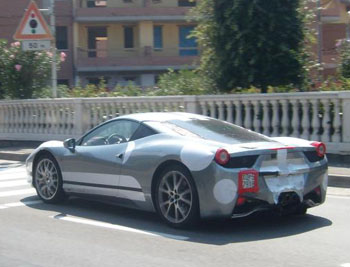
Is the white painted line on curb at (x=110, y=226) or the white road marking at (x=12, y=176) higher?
the white painted line on curb at (x=110, y=226)

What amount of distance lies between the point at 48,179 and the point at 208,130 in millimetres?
2802

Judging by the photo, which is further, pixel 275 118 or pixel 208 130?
pixel 275 118

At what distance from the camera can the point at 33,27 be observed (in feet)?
54.4

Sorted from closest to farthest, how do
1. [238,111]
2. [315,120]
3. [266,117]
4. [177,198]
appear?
[177,198] → [315,120] → [266,117] → [238,111]

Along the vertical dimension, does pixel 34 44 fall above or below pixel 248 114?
above

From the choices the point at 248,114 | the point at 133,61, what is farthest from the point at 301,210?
the point at 133,61

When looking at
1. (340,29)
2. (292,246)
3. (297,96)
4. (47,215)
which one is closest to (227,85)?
(297,96)

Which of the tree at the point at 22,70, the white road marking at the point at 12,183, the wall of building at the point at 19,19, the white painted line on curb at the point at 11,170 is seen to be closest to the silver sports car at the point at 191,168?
the white road marking at the point at 12,183

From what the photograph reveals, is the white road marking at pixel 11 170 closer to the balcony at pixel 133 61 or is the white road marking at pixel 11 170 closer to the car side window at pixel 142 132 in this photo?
the car side window at pixel 142 132

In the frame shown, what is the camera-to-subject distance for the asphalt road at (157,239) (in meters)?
6.57

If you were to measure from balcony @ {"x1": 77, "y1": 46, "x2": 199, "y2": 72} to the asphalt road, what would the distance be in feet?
114

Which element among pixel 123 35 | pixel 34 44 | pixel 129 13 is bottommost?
pixel 34 44

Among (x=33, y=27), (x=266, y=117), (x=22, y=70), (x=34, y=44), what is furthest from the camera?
(x=22, y=70)

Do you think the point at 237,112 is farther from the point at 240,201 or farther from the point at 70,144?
the point at 240,201
